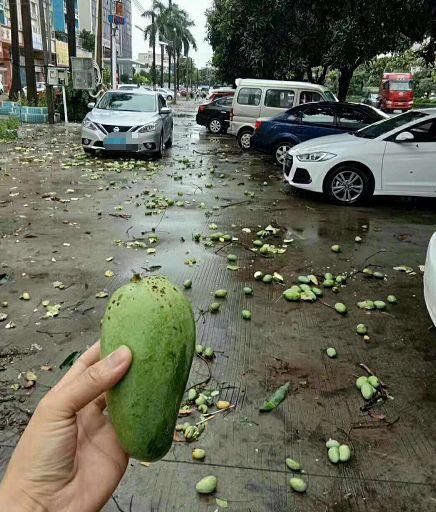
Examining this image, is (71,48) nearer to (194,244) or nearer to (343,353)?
(194,244)

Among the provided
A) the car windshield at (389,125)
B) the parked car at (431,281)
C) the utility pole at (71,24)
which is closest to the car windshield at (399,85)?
the utility pole at (71,24)

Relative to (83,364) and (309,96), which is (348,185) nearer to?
(309,96)

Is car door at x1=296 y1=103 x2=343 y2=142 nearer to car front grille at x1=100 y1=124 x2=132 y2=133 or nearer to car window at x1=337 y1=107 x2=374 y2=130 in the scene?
car window at x1=337 y1=107 x2=374 y2=130

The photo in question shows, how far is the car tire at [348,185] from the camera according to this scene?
889 cm

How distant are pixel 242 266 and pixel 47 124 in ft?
61.7

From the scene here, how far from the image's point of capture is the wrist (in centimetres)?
141

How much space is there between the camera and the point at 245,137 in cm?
1641

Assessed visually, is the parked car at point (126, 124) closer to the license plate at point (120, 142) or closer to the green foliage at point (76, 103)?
the license plate at point (120, 142)

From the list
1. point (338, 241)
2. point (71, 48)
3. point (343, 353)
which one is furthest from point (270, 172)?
point (71, 48)

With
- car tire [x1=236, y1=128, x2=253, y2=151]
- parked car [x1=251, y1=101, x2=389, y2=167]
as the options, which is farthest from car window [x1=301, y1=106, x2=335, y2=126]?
car tire [x1=236, y1=128, x2=253, y2=151]

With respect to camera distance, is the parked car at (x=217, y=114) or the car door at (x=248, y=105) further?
the parked car at (x=217, y=114)

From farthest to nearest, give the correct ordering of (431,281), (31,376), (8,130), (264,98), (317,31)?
(8,130), (264,98), (317,31), (431,281), (31,376)

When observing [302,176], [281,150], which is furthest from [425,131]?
[281,150]

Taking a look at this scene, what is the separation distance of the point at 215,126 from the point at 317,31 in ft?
23.7
